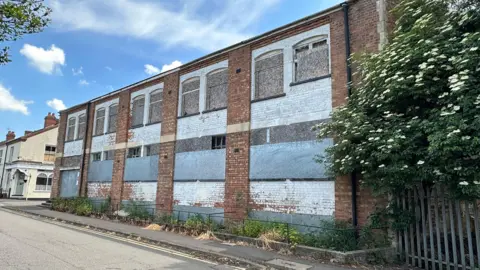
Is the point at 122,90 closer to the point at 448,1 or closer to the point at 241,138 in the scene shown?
the point at 241,138

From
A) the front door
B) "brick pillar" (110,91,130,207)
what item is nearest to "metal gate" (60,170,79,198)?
"brick pillar" (110,91,130,207)

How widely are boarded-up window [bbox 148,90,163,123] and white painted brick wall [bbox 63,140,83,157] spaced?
8147 mm

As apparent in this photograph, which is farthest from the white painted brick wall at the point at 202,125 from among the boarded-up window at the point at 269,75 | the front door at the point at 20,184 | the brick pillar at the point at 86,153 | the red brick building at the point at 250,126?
the front door at the point at 20,184

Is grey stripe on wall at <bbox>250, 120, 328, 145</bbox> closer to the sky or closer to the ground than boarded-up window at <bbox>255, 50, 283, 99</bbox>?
closer to the ground

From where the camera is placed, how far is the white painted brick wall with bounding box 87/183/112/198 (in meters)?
20.8

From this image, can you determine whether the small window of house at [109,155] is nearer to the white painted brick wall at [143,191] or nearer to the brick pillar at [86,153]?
the brick pillar at [86,153]

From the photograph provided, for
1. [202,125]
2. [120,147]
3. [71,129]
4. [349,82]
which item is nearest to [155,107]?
[120,147]

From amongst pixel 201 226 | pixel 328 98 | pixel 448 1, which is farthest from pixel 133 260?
pixel 448 1

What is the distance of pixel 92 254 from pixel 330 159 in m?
7.04

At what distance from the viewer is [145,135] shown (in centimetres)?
1880

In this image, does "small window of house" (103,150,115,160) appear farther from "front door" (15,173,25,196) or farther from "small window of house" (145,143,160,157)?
"front door" (15,173,25,196)

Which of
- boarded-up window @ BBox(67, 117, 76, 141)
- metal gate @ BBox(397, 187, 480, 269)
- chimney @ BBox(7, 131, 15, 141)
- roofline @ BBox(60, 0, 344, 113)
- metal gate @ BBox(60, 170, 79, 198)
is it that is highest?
chimney @ BBox(7, 131, 15, 141)

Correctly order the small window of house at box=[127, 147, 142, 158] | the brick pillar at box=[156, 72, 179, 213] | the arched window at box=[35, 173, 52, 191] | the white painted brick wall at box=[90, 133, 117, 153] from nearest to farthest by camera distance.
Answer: the brick pillar at box=[156, 72, 179, 213] < the small window of house at box=[127, 147, 142, 158] < the white painted brick wall at box=[90, 133, 117, 153] < the arched window at box=[35, 173, 52, 191]

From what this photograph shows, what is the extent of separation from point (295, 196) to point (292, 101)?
11.1 feet
